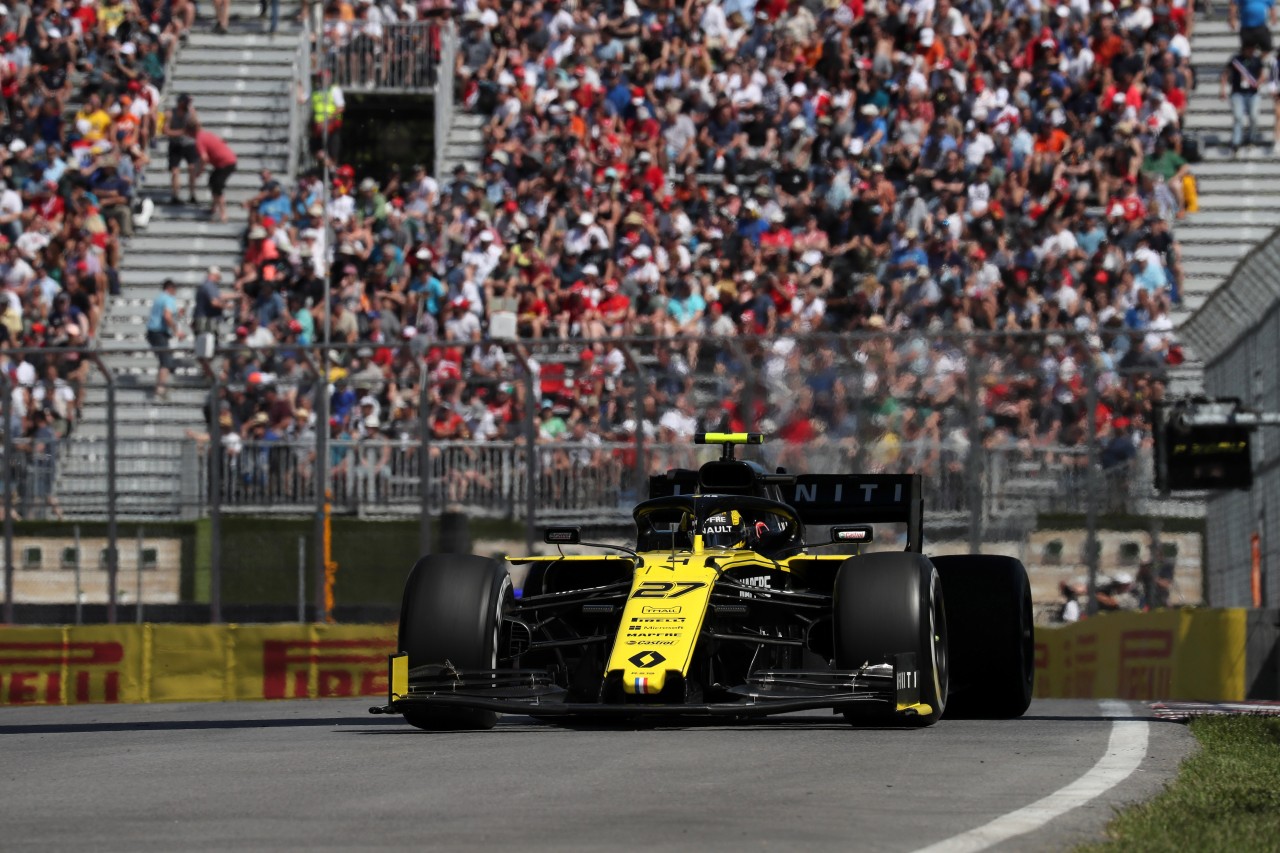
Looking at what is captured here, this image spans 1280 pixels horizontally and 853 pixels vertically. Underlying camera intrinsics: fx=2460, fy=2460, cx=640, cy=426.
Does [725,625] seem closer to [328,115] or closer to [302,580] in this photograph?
[302,580]

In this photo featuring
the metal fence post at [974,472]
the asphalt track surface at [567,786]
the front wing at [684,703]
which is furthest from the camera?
the metal fence post at [974,472]

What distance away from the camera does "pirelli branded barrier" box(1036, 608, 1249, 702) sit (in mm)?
16422

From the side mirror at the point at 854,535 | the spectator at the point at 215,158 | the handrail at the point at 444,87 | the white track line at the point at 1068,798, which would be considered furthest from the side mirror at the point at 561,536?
the handrail at the point at 444,87

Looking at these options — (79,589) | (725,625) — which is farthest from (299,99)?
(725,625)

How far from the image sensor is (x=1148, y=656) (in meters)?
17.2

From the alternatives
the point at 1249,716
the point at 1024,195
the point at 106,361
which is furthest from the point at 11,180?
the point at 1249,716

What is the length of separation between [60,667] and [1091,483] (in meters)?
8.10

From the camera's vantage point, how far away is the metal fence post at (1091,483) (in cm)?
1900

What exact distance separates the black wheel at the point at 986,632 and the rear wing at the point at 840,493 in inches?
16.0

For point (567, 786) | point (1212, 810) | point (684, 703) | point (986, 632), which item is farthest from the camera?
point (986, 632)

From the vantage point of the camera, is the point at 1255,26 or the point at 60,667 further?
the point at 1255,26

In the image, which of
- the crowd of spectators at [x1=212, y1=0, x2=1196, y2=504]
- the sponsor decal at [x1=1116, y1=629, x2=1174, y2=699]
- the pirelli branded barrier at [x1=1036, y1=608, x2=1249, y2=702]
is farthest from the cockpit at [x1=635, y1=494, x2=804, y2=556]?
the crowd of spectators at [x1=212, y1=0, x2=1196, y2=504]

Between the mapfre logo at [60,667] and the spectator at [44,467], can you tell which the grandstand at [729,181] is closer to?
the spectator at [44,467]

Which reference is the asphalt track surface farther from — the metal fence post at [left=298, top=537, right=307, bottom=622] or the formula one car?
the metal fence post at [left=298, top=537, right=307, bottom=622]
